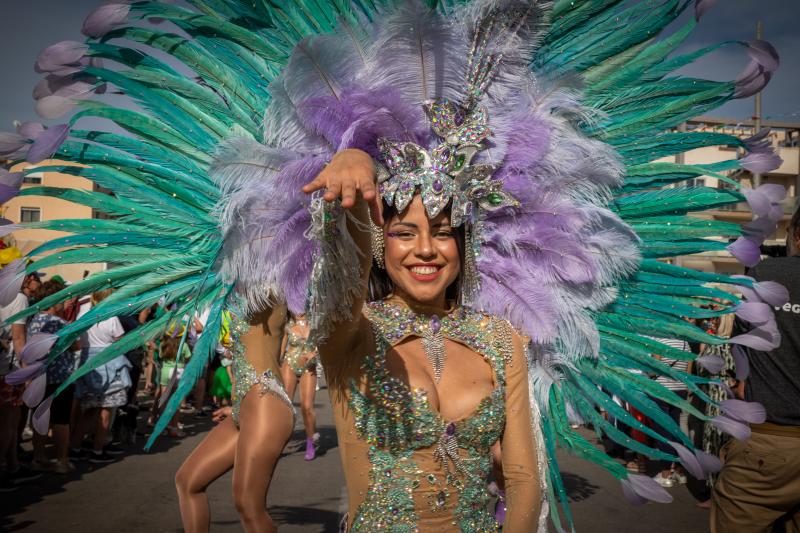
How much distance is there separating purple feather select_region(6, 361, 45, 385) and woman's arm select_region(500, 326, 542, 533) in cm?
165

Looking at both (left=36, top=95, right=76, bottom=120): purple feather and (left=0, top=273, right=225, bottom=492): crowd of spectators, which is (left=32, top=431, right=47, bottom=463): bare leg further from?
(left=36, top=95, right=76, bottom=120): purple feather

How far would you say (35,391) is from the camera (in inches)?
96.4

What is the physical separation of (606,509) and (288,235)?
207 inches

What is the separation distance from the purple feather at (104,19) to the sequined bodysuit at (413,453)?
1.41 meters

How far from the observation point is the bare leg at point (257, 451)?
11.7 ft

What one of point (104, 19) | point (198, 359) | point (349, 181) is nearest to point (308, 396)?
point (198, 359)

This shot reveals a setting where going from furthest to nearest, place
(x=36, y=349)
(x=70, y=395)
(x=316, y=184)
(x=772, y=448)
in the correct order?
(x=70, y=395) < (x=772, y=448) < (x=36, y=349) < (x=316, y=184)

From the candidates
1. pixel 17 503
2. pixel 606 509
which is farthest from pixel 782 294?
pixel 17 503

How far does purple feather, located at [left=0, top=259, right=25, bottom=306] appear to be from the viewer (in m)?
2.33

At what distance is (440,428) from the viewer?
6.78ft

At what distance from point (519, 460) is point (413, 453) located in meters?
0.34

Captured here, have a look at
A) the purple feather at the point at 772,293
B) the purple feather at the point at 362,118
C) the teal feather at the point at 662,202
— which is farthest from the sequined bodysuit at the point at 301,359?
the purple feather at the point at 772,293

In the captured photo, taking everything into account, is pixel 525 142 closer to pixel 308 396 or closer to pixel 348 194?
pixel 348 194

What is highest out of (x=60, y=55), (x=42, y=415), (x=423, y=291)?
(x=60, y=55)
